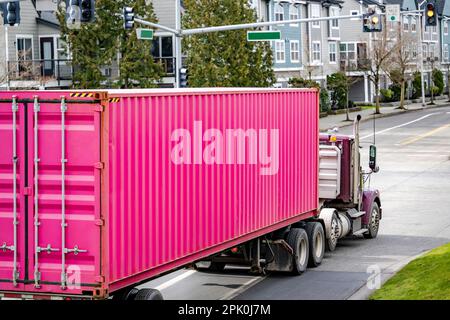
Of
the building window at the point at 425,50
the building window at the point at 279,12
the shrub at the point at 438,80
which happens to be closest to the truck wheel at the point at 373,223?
the building window at the point at 279,12

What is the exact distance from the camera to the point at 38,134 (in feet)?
44.2

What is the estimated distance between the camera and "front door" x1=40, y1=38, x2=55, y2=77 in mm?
61094

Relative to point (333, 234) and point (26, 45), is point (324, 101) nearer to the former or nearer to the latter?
point (26, 45)

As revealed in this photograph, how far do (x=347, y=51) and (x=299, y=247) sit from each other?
7631cm

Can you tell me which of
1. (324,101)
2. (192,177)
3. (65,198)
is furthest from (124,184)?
(324,101)

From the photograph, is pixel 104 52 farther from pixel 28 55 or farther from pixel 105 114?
pixel 105 114

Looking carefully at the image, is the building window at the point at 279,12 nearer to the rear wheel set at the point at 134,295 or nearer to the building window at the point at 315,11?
the building window at the point at 315,11

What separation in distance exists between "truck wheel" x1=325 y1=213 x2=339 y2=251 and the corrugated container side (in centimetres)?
185

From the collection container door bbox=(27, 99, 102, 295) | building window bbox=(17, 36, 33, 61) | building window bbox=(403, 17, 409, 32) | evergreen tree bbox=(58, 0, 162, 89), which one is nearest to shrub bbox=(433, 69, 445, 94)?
building window bbox=(403, 17, 409, 32)

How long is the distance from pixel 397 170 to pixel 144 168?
1142 inches

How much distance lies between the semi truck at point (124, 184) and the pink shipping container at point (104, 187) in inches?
0.6

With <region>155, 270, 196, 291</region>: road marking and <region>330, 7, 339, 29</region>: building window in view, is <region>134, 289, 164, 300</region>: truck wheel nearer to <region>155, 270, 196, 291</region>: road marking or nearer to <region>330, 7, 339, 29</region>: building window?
<region>155, 270, 196, 291</region>: road marking

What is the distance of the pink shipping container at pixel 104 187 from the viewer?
43.5 feet

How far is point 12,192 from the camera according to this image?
44.9ft
